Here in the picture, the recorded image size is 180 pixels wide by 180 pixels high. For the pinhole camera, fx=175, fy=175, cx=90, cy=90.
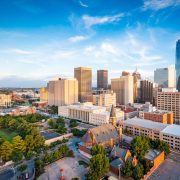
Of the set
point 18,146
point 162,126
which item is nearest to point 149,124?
point 162,126

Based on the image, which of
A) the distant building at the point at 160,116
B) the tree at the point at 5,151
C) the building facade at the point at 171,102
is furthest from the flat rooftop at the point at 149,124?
the tree at the point at 5,151

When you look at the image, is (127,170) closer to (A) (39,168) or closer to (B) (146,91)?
(A) (39,168)

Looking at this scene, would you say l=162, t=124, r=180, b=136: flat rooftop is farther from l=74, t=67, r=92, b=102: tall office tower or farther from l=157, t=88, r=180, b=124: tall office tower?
l=74, t=67, r=92, b=102: tall office tower

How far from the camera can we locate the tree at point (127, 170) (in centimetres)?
3447

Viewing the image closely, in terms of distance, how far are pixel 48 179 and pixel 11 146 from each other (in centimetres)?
1657

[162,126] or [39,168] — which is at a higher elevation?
[162,126]

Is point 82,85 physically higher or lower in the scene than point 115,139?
higher

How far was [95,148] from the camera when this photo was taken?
132 ft

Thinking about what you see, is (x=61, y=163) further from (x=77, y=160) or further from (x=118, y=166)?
(x=118, y=166)

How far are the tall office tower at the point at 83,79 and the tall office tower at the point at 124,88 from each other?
30.5 m

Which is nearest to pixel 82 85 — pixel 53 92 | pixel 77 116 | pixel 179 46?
pixel 53 92

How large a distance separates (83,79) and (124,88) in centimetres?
4506

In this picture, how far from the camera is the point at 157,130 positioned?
196 feet

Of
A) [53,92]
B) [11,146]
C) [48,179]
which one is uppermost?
[53,92]
